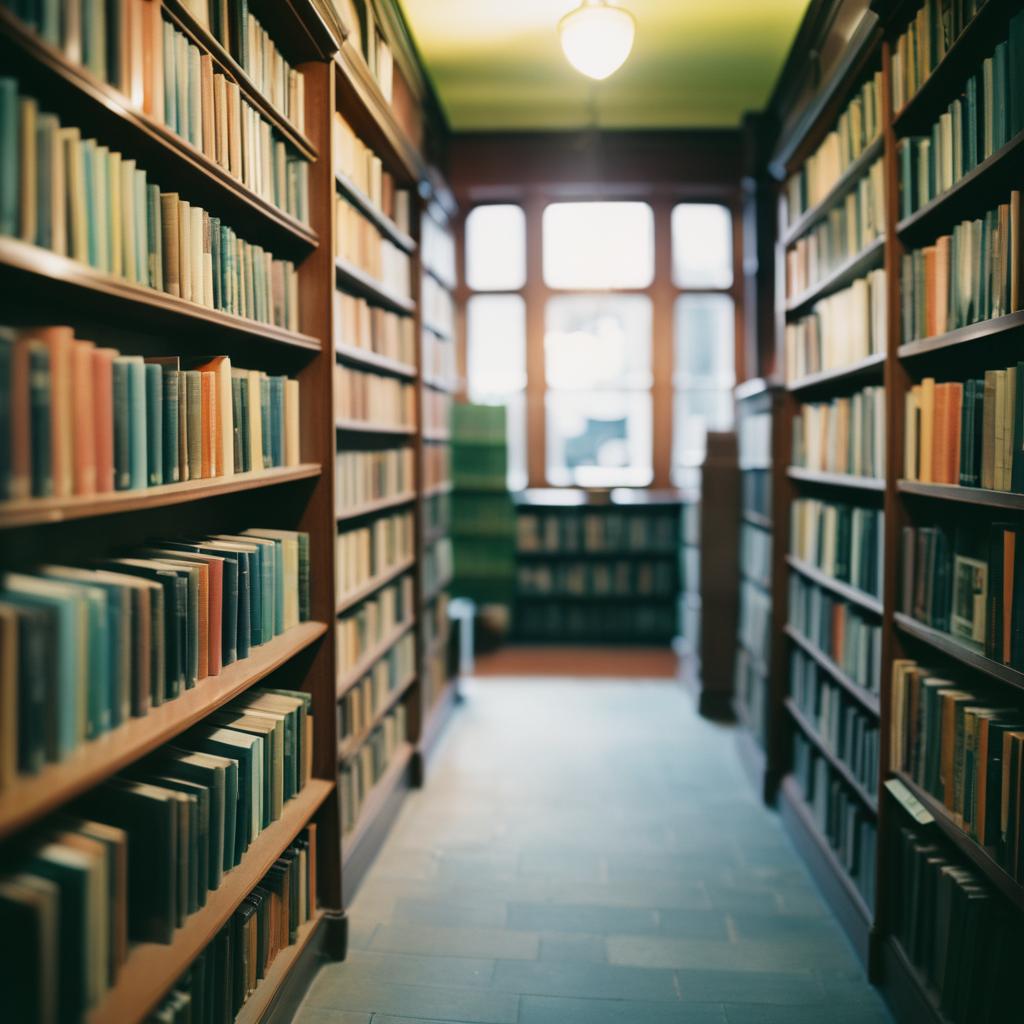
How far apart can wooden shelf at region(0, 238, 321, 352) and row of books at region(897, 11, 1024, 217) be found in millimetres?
1670

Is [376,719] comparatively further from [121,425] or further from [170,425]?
[121,425]

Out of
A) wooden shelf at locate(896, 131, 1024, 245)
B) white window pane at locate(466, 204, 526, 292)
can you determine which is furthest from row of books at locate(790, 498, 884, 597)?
white window pane at locate(466, 204, 526, 292)

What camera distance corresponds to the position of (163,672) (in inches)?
65.9

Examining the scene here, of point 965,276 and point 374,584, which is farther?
point 374,584

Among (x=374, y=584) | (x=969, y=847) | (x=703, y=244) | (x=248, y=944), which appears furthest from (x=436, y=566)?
(x=703, y=244)

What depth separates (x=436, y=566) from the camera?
15.4 ft

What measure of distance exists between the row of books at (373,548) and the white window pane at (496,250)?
332 centimetres

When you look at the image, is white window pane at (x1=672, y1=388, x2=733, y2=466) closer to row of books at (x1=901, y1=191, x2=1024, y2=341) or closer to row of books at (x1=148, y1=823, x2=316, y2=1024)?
row of books at (x1=901, y1=191, x2=1024, y2=341)

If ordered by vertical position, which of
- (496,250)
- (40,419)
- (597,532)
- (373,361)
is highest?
(496,250)

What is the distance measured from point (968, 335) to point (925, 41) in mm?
837

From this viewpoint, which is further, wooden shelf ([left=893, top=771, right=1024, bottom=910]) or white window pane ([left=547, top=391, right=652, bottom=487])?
white window pane ([left=547, top=391, right=652, bottom=487])

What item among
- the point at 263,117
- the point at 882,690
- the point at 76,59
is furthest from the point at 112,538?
the point at 882,690

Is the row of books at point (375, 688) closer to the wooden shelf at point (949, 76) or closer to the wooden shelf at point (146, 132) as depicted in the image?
the wooden shelf at point (146, 132)

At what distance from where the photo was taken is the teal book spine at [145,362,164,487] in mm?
1632
